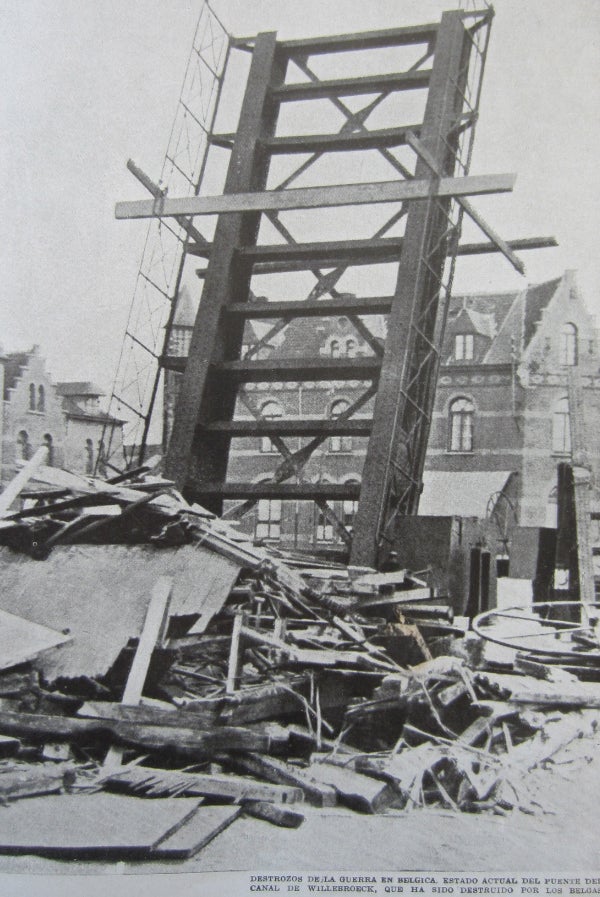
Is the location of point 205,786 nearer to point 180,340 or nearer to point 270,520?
point 180,340

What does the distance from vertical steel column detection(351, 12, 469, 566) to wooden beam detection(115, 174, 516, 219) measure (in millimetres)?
556

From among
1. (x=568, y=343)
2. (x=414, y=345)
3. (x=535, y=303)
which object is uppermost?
(x=535, y=303)

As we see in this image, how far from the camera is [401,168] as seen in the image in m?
7.45

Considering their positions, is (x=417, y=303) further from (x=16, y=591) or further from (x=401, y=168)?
(x=16, y=591)

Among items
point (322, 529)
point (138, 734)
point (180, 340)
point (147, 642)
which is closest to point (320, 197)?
point (147, 642)

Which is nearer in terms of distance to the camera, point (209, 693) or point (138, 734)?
point (138, 734)

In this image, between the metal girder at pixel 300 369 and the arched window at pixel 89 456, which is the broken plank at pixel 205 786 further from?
the arched window at pixel 89 456

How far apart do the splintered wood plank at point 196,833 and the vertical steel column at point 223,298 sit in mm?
3936

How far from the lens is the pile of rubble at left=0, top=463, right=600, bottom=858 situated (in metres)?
3.37

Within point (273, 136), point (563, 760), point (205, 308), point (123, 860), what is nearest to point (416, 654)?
point (563, 760)

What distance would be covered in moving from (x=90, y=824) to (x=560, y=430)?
28589 millimetres

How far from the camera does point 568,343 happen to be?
93.2ft

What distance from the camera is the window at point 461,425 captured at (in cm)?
3059

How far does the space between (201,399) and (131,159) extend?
2.08 meters
